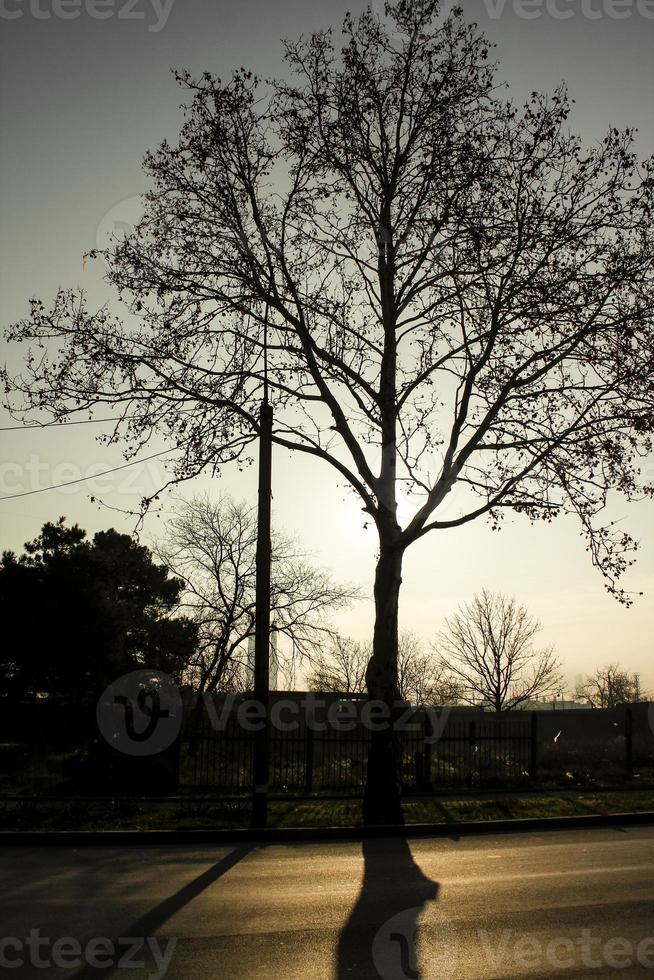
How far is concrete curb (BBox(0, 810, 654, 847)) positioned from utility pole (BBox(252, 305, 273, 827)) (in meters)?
0.68

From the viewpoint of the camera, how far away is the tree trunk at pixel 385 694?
48.8 ft

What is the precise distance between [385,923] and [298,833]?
625 centimetres

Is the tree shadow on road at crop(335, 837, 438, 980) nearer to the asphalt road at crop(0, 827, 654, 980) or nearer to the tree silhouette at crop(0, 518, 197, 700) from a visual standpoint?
the asphalt road at crop(0, 827, 654, 980)

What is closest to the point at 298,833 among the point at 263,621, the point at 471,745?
the point at 263,621

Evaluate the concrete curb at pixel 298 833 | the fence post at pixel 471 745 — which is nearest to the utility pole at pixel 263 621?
the concrete curb at pixel 298 833

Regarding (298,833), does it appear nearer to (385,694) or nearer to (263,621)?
(385,694)

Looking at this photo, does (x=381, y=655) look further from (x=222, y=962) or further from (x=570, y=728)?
(x=570, y=728)

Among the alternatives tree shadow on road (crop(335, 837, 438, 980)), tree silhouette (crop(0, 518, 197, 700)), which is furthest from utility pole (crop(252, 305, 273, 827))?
tree silhouette (crop(0, 518, 197, 700))

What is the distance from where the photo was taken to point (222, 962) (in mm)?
6387

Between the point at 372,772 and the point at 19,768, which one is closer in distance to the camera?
the point at 372,772

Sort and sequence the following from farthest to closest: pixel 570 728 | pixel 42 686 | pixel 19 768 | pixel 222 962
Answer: pixel 570 728
pixel 42 686
pixel 19 768
pixel 222 962

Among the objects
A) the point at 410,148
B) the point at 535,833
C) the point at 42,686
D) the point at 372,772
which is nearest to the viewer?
the point at 535,833

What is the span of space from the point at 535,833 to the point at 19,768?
1662cm

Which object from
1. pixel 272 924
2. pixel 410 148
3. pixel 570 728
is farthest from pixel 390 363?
pixel 570 728
